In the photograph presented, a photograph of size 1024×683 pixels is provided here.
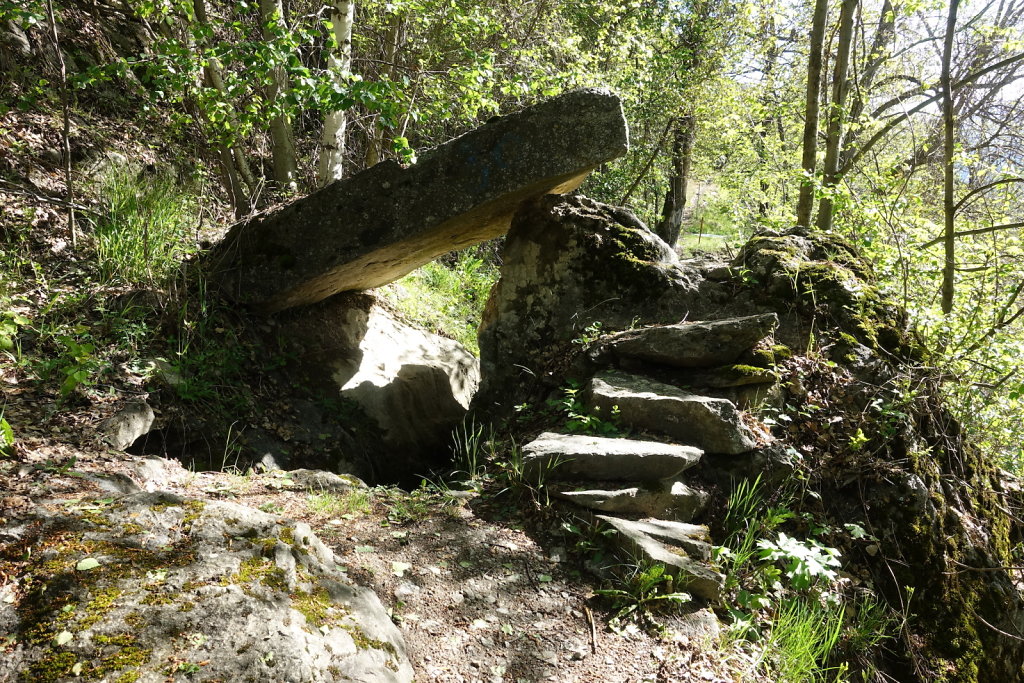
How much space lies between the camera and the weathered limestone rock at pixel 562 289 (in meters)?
4.93

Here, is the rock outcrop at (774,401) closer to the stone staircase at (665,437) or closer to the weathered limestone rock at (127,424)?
the stone staircase at (665,437)

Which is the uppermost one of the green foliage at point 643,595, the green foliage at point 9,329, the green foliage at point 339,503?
the green foliage at point 9,329

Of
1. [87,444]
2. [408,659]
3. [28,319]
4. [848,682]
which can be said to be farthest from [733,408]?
[28,319]

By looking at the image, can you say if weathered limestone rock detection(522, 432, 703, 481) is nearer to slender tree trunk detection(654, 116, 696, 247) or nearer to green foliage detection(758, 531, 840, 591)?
green foliage detection(758, 531, 840, 591)

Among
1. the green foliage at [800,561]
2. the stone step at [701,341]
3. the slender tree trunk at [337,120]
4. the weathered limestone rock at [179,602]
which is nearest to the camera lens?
the weathered limestone rock at [179,602]

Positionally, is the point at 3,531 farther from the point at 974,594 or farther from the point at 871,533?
the point at 974,594

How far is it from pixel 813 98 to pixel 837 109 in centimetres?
59

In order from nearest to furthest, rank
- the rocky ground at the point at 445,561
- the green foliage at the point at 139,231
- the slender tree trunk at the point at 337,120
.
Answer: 1. the rocky ground at the point at 445,561
2. the green foliage at the point at 139,231
3. the slender tree trunk at the point at 337,120

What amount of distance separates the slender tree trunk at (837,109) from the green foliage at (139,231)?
21.0 ft

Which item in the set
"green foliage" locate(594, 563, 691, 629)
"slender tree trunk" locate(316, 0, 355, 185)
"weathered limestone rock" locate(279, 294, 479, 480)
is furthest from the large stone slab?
"green foliage" locate(594, 563, 691, 629)

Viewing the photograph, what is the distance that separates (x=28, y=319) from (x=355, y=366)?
255 centimetres

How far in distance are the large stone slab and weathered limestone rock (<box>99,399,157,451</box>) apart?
4.91 ft

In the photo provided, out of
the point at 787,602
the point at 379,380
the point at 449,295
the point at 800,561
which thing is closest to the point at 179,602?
the point at 800,561

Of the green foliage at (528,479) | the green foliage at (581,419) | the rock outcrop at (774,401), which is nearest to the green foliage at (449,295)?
the rock outcrop at (774,401)
